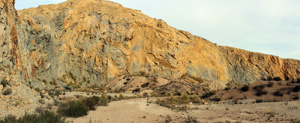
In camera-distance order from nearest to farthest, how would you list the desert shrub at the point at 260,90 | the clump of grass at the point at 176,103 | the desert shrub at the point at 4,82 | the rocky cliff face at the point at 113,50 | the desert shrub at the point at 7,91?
the desert shrub at the point at 7,91 → the desert shrub at the point at 4,82 → the clump of grass at the point at 176,103 → the desert shrub at the point at 260,90 → the rocky cliff face at the point at 113,50

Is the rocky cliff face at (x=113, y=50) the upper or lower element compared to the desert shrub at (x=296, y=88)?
upper

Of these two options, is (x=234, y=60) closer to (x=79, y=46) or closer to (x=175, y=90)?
(x=175, y=90)

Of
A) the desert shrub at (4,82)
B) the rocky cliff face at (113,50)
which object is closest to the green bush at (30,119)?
the desert shrub at (4,82)

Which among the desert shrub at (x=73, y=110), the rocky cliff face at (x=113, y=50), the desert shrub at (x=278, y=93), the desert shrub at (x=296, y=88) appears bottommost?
the desert shrub at (x=73, y=110)

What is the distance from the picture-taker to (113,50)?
2176 inches

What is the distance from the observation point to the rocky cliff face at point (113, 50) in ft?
146

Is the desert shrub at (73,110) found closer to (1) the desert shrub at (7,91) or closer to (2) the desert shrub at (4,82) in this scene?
(1) the desert shrub at (7,91)

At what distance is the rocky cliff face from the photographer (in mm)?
44594

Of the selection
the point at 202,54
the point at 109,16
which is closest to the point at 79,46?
the point at 109,16

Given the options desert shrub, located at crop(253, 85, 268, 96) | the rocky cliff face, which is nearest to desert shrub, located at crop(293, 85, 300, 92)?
desert shrub, located at crop(253, 85, 268, 96)

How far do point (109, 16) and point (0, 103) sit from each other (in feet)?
168

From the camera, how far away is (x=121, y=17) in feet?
200

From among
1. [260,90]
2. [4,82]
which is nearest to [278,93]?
[260,90]

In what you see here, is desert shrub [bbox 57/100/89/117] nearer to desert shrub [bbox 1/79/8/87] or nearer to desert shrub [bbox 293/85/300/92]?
desert shrub [bbox 1/79/8/87]
